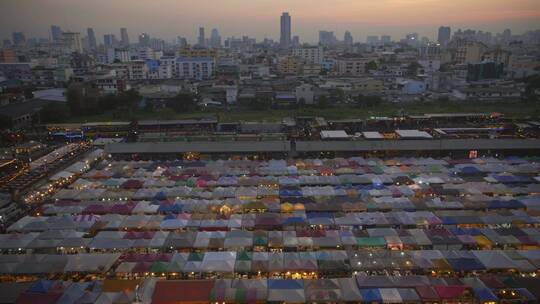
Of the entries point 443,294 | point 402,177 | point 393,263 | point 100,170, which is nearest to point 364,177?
point 402,177

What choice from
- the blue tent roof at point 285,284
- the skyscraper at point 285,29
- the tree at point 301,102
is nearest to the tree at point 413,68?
the tree at point 301,102

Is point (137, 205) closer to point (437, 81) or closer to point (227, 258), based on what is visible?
point (227, 258)

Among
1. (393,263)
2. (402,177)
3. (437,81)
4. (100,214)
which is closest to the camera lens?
(393,263)

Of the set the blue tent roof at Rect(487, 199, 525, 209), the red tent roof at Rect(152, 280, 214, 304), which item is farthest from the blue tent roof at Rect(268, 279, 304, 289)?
the blue tent roof at Rect(487, 199, 525, 209)

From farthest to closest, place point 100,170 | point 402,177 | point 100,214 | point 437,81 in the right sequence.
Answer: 1. point 437,81
2. point 100,170
3. point 402,177
4. point 100,214

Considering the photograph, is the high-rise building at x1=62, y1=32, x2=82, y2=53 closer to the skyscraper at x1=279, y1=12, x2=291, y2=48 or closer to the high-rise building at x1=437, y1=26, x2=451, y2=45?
the skyscraper at x1=279, y1=12, x2=291, y2=48

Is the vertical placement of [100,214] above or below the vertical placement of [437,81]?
below

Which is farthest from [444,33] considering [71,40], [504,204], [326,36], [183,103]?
[504,204]

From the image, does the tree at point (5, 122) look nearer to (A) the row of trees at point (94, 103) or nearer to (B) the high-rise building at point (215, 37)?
(A) the row of trees at point (94, 103)
